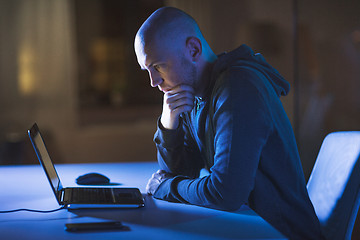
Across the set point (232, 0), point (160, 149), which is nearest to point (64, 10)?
point (232, 0)

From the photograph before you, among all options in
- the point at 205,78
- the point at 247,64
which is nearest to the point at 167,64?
the point at 205,78

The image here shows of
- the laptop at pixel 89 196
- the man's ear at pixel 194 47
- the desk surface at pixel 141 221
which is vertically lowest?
the desk surface at pixel 141 221

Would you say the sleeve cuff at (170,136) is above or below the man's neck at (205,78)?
below

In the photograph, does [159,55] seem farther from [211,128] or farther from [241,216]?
[241,216]

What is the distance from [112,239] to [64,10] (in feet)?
14.4

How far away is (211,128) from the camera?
1359 millimetres

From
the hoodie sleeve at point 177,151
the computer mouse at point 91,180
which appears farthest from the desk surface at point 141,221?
the hoodie sleeve at point 177,151

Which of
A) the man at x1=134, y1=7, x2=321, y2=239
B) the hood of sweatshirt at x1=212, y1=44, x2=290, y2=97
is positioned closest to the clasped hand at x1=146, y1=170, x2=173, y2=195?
the man at x1=134, y1=7, x2=321, y2=239

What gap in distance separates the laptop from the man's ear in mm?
470

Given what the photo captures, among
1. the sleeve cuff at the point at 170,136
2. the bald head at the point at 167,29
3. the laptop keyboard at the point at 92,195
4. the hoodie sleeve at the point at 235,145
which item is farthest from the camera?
the sleeve cuff at the point at 170,136

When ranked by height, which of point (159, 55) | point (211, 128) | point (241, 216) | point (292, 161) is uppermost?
point (159, 55)

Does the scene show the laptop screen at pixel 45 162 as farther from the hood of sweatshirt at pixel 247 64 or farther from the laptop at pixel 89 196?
the hood of sweatshirt at pixel 247 64

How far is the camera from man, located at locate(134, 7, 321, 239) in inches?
45.0

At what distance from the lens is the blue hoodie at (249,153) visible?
1.14 m
